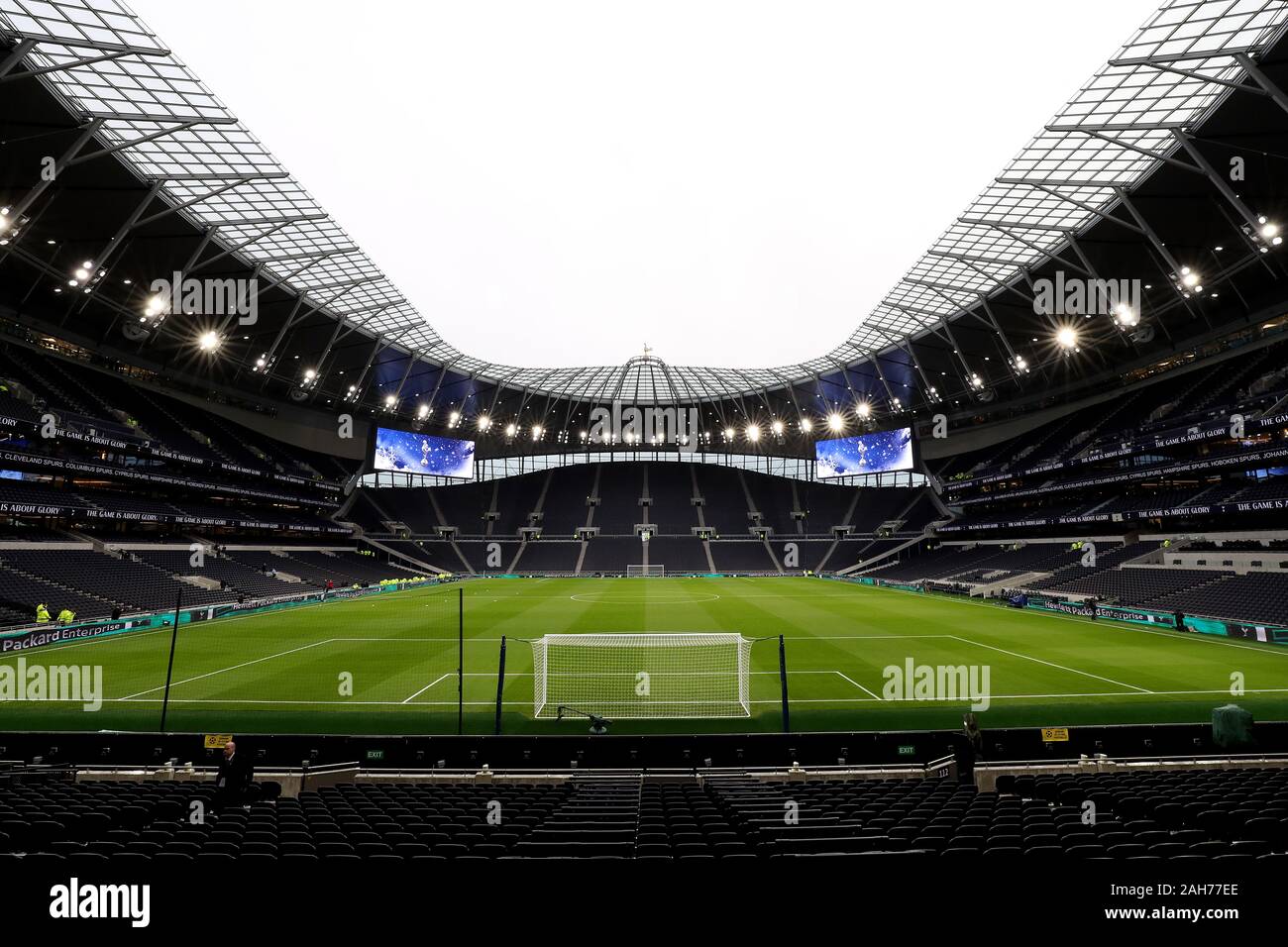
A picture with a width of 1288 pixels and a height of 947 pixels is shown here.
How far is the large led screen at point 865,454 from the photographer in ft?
246

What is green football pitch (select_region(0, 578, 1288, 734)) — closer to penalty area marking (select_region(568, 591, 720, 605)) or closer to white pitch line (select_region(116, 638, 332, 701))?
white pitch line (select_region(116, 638, 332, 701))

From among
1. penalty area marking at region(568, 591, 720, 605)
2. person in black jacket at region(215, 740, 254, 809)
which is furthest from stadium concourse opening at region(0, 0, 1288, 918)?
penalty area marking at region(568, 591, 720, 605)

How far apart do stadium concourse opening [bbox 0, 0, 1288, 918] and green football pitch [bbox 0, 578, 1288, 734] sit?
10.2 inches

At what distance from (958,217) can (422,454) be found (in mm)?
64993

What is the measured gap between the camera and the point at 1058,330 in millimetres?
51625

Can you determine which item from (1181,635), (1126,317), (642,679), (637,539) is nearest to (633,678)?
A: (642,679)

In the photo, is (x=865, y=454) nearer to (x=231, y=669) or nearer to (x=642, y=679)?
(x=642, y=679)

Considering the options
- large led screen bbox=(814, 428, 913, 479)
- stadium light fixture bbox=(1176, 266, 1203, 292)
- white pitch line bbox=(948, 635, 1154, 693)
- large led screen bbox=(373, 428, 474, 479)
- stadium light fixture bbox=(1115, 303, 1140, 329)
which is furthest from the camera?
large led screen bbox=(814, 428, 913, 479)

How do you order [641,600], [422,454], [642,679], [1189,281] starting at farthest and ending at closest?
[422,454] → [641,600] → [1189,281] → [642,679]

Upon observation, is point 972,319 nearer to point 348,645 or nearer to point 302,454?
point 348,645

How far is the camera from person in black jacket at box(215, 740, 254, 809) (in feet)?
29.0

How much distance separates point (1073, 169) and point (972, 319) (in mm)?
23826

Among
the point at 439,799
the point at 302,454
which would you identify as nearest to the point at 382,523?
the point at 302,454

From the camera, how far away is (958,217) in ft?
126
